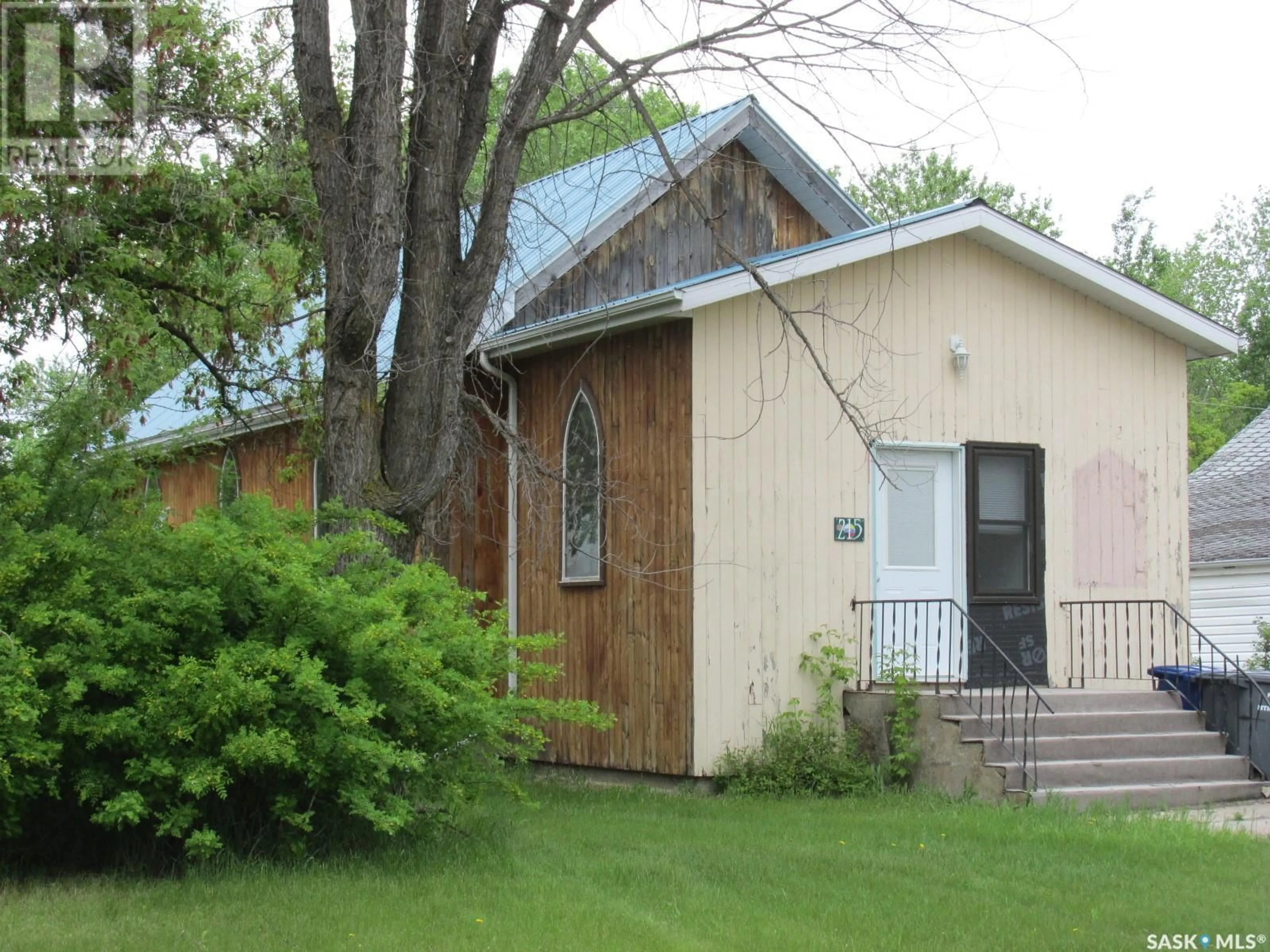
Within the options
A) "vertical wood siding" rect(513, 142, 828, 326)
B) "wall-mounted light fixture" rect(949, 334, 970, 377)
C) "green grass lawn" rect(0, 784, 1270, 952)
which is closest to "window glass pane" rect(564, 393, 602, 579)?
"vertical wood siding" rect(513, 142, 828, 326)

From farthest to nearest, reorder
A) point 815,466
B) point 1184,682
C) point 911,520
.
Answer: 1. point 911,520
2. point 1184,682
3. point 815,466

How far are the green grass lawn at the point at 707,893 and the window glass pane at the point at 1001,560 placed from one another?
3.70 metres

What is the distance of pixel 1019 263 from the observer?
14.4m

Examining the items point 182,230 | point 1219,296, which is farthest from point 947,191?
point 182,230

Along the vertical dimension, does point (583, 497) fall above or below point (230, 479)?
below

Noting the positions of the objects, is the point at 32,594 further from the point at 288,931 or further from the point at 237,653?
the point at 288,931

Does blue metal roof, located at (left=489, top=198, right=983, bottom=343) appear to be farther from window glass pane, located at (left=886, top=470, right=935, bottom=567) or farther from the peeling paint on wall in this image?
the peeling paint on wall

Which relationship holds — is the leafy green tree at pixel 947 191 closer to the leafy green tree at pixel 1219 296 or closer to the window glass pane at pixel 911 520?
the leafy green tree at pixel 1219 296

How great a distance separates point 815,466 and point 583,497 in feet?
7.35

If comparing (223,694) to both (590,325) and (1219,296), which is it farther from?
(1219,296)

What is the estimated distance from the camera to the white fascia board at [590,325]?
12352 mm

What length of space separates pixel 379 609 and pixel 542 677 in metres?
1.59

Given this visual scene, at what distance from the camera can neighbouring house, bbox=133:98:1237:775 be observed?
12758 millimetres

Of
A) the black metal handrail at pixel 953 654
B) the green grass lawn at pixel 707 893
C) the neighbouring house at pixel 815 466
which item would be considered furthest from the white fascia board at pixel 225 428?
the green grass lawn at pixel 707 893
